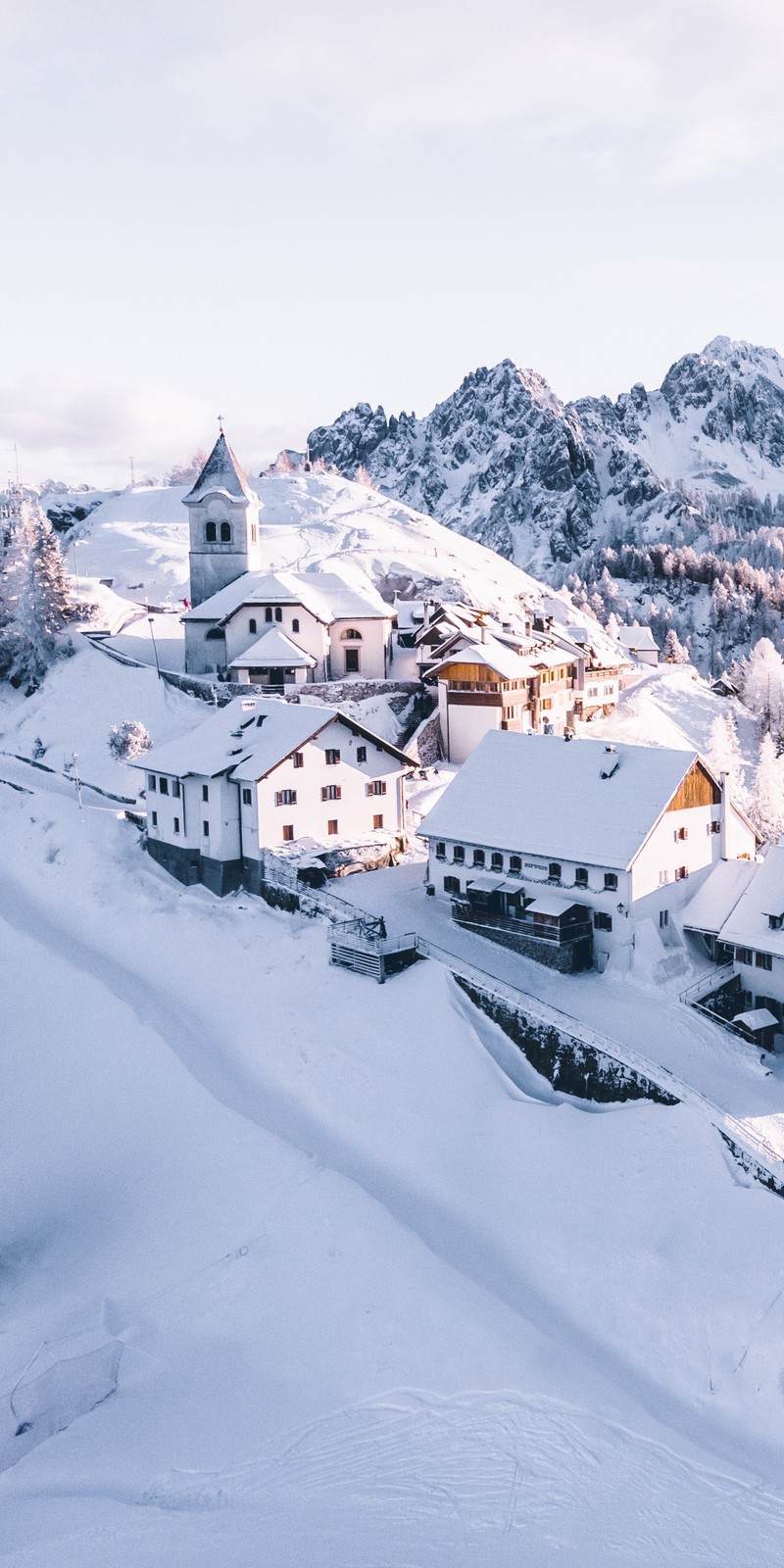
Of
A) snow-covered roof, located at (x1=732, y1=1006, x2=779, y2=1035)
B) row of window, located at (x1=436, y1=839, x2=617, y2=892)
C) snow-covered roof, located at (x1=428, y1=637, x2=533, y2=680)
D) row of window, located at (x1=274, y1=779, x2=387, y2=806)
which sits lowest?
snow-covered roof, located at (x1=732, y1=1006, x2=779, y2=1035)

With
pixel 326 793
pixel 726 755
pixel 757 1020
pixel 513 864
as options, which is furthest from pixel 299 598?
pixel 757 1020

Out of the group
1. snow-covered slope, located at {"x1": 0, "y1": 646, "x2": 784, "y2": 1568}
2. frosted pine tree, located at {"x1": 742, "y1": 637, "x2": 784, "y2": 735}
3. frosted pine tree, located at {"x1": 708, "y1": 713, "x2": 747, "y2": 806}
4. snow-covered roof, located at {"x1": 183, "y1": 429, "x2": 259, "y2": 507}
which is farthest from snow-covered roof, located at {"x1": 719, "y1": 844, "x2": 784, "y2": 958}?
frosted pine tree, located at {"x1": 742, "y1": 637, "x2": 784, "y2": 735}

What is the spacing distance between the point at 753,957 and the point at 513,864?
1013 centimetres

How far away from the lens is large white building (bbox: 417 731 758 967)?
→ 4084 centimetres

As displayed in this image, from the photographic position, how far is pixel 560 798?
44500mm

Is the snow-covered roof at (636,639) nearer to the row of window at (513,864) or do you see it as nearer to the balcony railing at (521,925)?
the row of window at (513,864)

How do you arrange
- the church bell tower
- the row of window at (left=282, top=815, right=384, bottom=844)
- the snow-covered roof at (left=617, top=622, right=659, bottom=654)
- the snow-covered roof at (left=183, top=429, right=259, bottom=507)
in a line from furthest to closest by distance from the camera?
the snow-covered roof at (left=617, top=622, right=659, bottom=654), the snow-covered roof at (left=183, top=429, right=259, bottom=507), the church bell tower, the row of window at (left=282, top=815, right=384, bottom=844)

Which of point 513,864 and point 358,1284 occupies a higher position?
point 513,864

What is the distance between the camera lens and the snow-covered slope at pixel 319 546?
10300 cm

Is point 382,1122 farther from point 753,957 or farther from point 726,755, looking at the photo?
point 726,755

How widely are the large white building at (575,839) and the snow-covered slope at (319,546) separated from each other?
4424cm

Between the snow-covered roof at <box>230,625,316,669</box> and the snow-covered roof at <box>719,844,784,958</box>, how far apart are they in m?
34.1

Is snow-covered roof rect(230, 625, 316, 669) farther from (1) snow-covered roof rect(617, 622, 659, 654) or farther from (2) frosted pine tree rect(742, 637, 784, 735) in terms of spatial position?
(1) snow-covered roof rect(617, 622, 659, 654)

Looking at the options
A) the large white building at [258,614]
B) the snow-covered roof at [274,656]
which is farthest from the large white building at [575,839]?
the large white building at [258,614]
